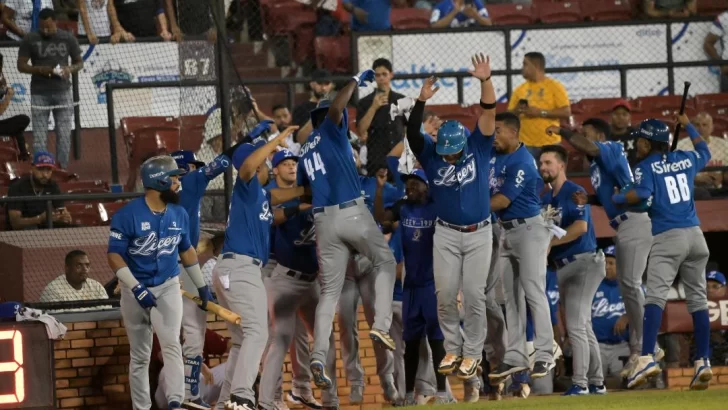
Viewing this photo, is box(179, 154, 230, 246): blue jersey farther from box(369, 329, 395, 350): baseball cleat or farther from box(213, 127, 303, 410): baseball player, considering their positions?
box(369, 329, 395, 350): baseball cleat

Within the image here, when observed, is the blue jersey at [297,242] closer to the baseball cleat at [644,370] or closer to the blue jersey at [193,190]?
the blue jersey at [193,190]

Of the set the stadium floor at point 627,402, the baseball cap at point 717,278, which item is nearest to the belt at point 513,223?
the stadium floor at point 627,402

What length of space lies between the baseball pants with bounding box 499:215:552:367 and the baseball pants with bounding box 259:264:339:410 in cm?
151

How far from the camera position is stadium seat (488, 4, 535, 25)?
17.9 m

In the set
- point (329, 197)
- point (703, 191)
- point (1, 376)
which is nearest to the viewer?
point (1, 376)

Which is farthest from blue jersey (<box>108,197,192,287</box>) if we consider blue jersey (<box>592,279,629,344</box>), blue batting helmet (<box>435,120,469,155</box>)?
blue jersey (<box>592,279,629,344</box>)

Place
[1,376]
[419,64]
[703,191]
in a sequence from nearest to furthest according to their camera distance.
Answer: [1,376], [703,191], [419,64]

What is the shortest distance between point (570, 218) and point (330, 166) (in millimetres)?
2317

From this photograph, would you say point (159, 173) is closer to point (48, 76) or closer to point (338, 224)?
point (338, 224)

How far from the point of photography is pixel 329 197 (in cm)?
1054

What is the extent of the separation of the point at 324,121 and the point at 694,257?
3.15 meters

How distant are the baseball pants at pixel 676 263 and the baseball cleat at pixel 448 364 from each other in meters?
1.67

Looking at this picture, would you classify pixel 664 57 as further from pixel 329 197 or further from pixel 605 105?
pixel 329 197

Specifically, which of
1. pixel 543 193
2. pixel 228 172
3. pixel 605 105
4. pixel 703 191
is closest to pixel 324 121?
pixel 228 172
